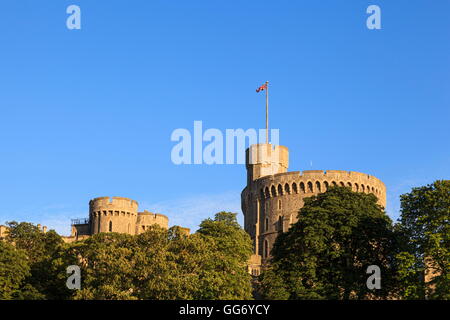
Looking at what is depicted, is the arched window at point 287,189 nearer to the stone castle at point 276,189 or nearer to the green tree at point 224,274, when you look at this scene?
the stone castle at point 276,189

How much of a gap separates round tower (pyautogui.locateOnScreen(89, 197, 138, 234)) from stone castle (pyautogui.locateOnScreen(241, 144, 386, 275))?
53.8 ft

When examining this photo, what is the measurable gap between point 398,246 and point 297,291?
9.01 m

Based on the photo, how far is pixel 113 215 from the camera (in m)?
103

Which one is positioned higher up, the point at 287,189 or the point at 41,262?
the point at 287,189

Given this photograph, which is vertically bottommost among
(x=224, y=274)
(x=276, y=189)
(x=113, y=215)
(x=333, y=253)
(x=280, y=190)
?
(x=224, y=274)

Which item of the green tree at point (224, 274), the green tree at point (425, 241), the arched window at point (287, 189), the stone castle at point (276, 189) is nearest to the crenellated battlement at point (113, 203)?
the stone castle at point (276, 189)

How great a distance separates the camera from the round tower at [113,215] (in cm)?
10288

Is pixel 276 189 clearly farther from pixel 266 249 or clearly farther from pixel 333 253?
pixel 333 253

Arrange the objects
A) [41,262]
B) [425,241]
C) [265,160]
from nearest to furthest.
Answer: [425,241] < [41,262] < [265,160]

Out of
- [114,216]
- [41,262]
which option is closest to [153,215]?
[114,216]

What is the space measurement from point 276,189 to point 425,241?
142 feet

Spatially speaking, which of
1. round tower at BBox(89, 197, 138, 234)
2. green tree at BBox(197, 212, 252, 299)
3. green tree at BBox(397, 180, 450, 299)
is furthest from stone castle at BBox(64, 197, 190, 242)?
green tree at BBox(397, 180, 450, 299)
